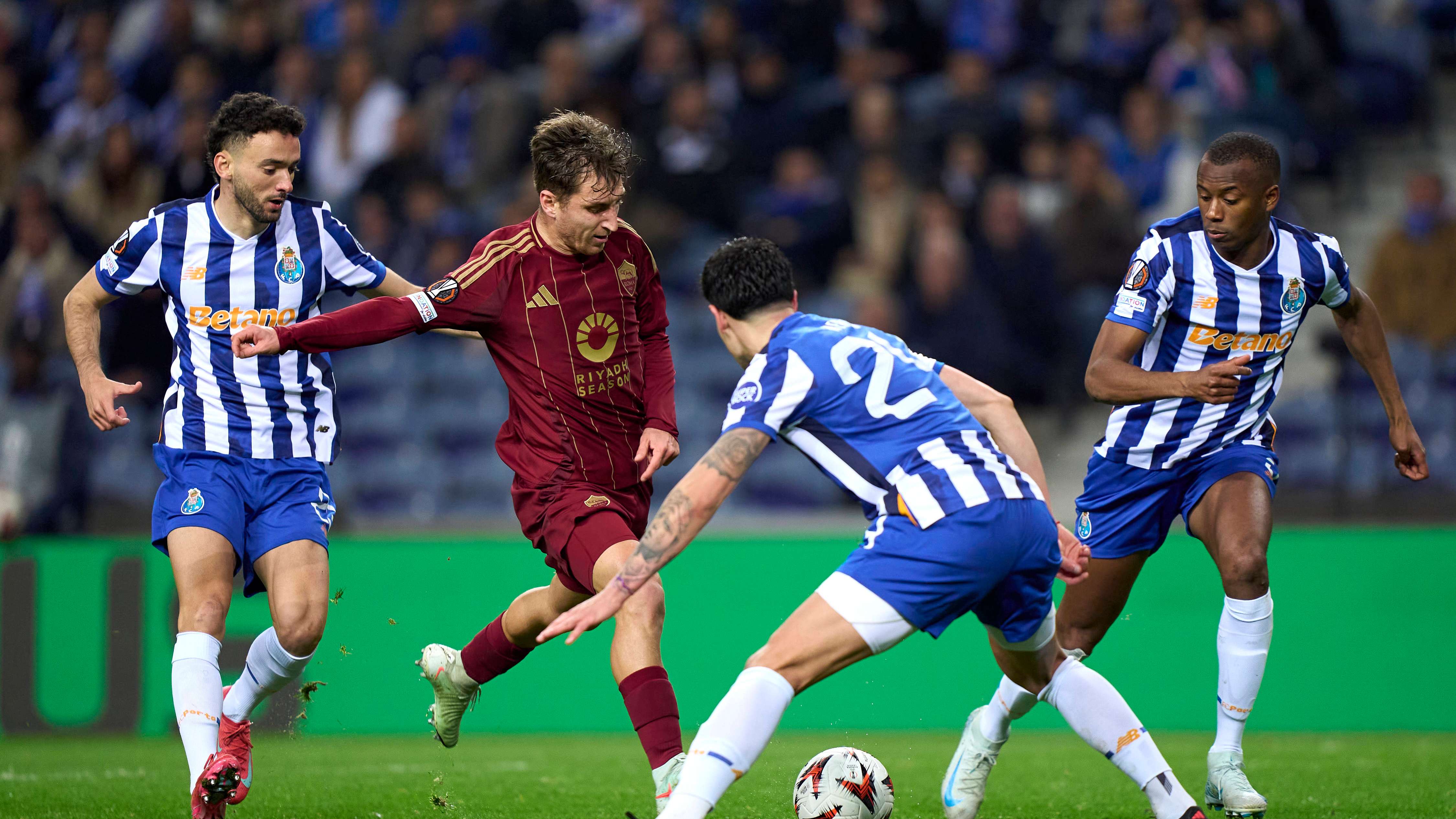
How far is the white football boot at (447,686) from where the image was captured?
580 centimetres

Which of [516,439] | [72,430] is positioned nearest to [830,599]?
[516,439]

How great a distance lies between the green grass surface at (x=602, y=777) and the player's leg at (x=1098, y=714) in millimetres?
1126

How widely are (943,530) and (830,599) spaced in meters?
0.37

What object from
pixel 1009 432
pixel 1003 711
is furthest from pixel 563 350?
pixel 1003 711

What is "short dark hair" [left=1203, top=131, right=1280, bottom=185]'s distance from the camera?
513 centimetres

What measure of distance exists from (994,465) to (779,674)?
0.87 m

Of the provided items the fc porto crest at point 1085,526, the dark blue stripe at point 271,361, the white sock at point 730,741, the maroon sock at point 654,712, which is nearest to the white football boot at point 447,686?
the dark blue stripe at point 271,361

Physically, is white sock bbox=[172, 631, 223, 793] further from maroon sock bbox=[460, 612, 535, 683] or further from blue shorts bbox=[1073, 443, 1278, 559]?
blue shorts bbox=[1073, 443, 1278, 559]

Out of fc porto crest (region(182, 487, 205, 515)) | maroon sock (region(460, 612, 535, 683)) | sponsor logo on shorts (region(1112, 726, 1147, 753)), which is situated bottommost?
maroon sock (region(460, 612, 535, 683))

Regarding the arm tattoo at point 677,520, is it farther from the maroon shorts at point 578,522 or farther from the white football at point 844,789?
the white football at point 844,789

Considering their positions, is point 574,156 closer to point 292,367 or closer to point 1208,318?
point 292,367

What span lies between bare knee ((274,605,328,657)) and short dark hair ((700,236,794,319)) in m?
2.04

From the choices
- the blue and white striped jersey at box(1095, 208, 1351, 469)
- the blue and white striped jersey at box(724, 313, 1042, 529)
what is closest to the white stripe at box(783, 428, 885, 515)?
the blue and white striped jersey at box(724, 313, 1042, 529)

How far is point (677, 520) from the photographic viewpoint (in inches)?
152
